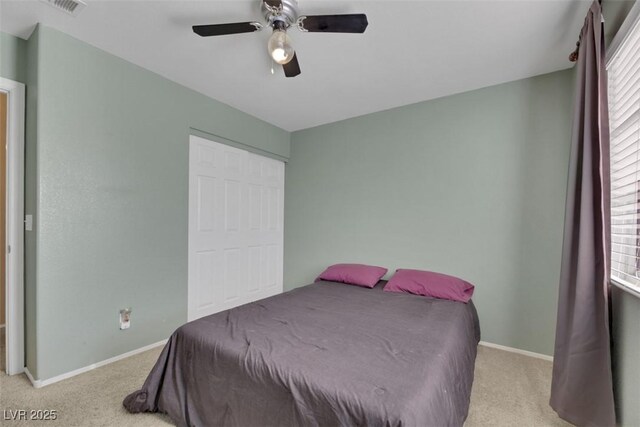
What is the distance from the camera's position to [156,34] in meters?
1.97

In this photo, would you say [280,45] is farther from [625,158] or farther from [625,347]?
[625,347]

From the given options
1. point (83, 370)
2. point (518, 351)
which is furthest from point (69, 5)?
point (518, 351)

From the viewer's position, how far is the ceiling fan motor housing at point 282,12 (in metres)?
1.56

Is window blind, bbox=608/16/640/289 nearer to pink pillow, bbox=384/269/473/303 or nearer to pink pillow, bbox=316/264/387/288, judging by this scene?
pink pillow, bbox=384/269/473/303

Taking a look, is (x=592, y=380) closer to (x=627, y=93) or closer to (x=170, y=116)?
(x=627, y=93)

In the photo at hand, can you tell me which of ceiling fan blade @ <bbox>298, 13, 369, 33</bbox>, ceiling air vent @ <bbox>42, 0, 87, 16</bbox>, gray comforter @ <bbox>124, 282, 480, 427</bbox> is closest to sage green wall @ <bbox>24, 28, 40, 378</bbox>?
ceiling air vent @ <bbox>42, 0, 87, 16</bbox>

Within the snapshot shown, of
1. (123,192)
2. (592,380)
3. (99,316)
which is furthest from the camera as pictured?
(123,192)

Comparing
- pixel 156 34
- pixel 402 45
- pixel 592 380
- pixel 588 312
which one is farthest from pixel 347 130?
pixel 592 380

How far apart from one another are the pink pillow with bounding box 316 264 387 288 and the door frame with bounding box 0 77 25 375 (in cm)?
248

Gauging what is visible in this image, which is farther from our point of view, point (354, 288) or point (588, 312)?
point (354, 288)

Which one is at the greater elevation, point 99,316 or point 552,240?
point 552,240

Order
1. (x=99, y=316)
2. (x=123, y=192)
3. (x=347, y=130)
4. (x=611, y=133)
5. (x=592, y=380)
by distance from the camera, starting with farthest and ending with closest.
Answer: (x=347, y=130)
(x=123, y=192)
(x=99, y=316)
(x=611, y=133)
(x=592, y=380)

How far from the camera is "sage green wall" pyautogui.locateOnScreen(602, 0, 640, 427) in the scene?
1226mm

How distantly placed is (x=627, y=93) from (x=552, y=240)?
132 cm
